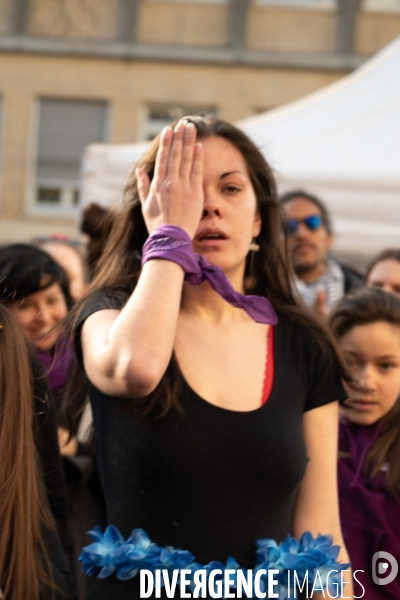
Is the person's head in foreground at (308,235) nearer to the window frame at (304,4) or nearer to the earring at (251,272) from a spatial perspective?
the earring at (251,272)

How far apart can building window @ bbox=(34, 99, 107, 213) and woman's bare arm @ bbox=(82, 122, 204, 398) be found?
13670 millimetres

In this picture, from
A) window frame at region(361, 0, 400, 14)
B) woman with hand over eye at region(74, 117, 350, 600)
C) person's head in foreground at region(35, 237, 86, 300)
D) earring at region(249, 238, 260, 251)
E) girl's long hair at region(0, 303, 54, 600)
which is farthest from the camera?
window frame at region(361, 0, 400, 14)

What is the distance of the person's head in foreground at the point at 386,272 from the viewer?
13.1 ft

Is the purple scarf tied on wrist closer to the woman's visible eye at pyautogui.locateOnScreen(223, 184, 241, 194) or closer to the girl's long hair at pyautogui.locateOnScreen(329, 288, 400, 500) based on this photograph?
the woman's visible eye at pyautogui.locateOnScreen(223, 184, 241, 194)

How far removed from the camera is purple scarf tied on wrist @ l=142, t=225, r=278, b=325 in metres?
1.98

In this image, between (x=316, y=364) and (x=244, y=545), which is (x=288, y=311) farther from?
(x=244, y=545)

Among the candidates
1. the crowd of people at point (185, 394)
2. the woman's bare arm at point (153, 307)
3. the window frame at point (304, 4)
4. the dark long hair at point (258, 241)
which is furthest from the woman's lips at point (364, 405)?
the window frame at point (304, 4)

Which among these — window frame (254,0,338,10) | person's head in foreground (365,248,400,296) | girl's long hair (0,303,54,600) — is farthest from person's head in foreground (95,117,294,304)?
window frame (254,0,338,10)

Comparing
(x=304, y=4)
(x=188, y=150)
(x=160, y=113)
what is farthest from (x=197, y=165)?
(x=304, y=4)

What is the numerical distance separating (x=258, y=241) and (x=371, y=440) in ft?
2.34

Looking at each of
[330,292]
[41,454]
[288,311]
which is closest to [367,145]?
[330,292]

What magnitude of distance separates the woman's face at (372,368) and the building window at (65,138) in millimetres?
12976

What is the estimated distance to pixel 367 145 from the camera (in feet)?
16.9

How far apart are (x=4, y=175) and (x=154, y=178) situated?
14137 mm
